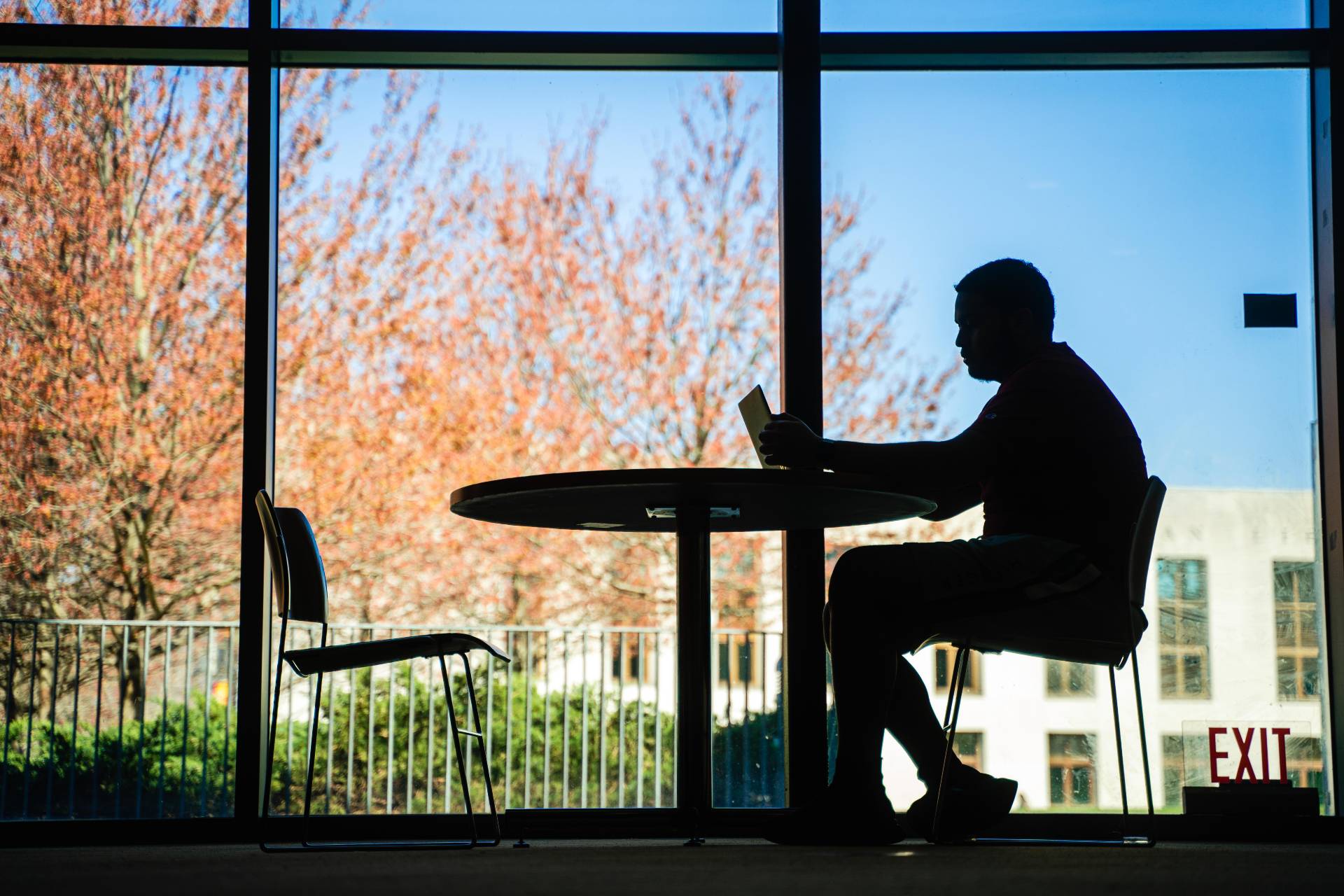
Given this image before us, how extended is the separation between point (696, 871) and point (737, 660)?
1952mm

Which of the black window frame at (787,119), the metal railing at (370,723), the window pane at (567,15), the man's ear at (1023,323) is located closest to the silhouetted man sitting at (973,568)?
the man's ear at (1023,323)

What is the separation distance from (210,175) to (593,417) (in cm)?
166

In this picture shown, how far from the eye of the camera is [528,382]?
5133 millimetres

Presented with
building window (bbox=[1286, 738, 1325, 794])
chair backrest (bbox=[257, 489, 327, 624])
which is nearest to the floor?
chair backrest (bbox=[257, 489, 327, 624])

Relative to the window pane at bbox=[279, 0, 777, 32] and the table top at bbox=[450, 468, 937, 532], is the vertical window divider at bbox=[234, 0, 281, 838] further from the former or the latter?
the table top at bbox=[450, 468, 937, 532]

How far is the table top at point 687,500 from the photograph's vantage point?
7.97 ft

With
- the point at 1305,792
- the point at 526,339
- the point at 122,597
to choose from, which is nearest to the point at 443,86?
the point at 526,339

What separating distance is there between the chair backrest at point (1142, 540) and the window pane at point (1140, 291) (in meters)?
1.03

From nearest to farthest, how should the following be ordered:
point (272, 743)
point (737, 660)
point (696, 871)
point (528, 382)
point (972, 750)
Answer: point (696, 871)
point (272, 743)
point (972, 750)
point (737, 660)
point (528, 382)

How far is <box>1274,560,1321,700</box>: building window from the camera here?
3.60 metres

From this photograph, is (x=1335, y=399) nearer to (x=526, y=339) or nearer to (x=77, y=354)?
(x=526, y=339)

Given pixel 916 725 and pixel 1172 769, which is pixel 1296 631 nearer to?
pixel 1172 769

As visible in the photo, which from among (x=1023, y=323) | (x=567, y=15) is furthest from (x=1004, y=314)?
(x=567, y=15)

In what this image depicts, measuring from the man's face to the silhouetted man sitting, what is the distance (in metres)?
0.16
